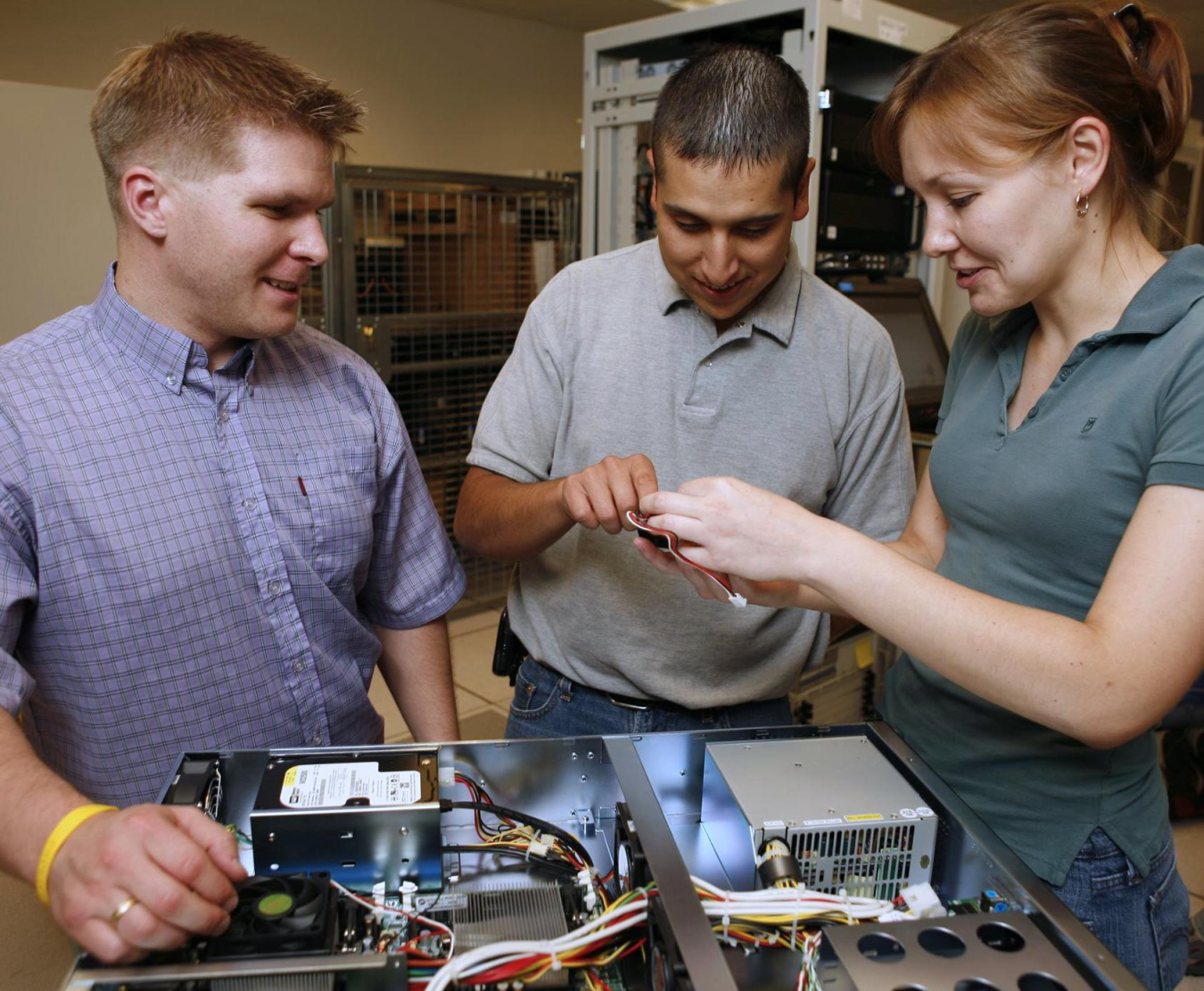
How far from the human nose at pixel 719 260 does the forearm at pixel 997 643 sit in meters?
0.51

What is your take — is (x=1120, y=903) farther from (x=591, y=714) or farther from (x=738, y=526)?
(x=591, y=714)

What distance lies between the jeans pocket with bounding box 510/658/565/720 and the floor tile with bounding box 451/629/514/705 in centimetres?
173

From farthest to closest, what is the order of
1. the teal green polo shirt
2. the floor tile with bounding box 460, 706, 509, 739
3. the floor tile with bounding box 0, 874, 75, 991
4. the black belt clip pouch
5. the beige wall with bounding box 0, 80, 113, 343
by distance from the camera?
the floor tile with bounding box 460, 706, 509, 739
the beige wall with bounding box 0, 80, 113, 343
the floor tile with bounding box 0, 874, 75, 991
the black belt clip pouch
the teal green polo shirt

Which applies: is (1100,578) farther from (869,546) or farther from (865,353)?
(865,353)

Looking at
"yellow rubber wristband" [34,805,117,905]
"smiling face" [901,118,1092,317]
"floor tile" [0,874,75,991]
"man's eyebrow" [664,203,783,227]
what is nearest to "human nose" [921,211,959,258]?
"smiling face" [901,118,1092,317]

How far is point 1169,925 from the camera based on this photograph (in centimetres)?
96

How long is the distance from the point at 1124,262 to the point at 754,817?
67 cm

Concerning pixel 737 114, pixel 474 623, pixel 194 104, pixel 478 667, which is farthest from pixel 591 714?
pixel 474 623

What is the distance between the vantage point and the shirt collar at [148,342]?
3.85 feet

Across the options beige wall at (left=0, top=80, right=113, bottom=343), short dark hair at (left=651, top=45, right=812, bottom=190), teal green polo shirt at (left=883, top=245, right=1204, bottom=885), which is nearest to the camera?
teal green polo shirt at (left=883, top=245, right=1204, bottom=885)

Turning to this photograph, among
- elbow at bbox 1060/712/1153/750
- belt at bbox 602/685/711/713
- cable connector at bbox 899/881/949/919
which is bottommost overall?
belt at bbox 602/685/711/713

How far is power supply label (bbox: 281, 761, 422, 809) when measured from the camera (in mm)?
787

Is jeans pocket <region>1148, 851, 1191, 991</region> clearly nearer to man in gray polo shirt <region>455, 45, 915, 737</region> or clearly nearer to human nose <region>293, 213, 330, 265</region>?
man in gray polo shirt <region>455, 45, 915, 737</region>

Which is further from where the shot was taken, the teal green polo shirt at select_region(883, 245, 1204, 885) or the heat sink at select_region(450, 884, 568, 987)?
the teal green polo shirt at select_region(883, 245, 1204, 885)
